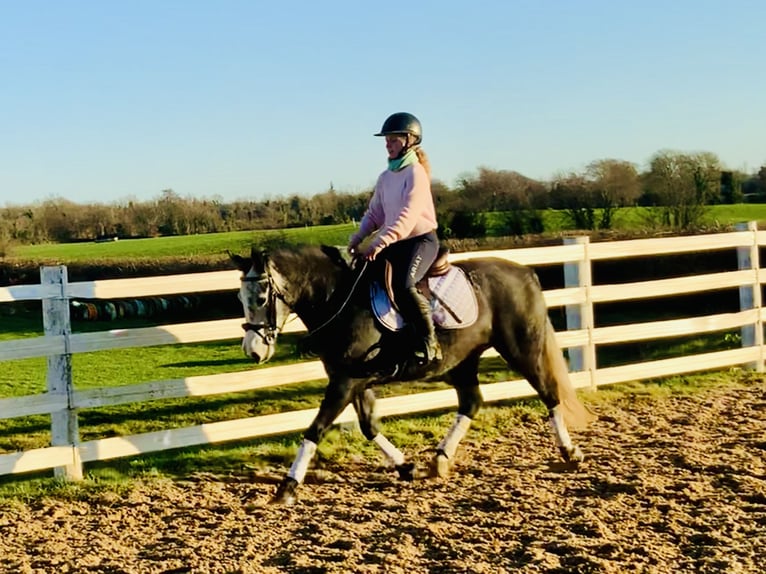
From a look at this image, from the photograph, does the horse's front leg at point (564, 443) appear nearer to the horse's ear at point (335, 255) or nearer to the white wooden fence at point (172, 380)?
the white wooden fence at point (172, 380)

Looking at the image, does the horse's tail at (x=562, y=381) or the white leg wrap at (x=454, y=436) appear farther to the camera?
the horse's tail at (x=562, y=381)

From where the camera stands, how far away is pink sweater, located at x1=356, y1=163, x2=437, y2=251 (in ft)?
17.9

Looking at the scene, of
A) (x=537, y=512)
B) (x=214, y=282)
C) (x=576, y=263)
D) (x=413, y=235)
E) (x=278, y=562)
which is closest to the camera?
(x=278, y=562)

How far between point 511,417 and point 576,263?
6.13 feet

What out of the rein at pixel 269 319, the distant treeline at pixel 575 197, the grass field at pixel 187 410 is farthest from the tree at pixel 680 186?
the rein at pixel 269 319

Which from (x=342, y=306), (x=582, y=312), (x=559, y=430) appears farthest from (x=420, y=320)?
(x=582, y=312)

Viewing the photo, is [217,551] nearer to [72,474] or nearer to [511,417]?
[72,474]

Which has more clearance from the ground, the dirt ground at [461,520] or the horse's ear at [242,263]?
the horse's ear at [242,263]

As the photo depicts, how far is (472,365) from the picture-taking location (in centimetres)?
641

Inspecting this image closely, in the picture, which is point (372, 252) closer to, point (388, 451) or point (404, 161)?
point (404, 161)

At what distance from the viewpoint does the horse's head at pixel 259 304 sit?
5.18 m

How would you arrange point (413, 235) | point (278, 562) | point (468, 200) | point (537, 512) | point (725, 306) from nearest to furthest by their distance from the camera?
1. point (278, 562)
2. point (537, 512)
3. point (413, 235)
4. point (725, 306)
5. point (468, 200)

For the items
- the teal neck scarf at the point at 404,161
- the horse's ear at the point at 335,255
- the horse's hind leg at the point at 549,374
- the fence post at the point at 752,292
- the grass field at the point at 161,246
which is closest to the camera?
the teal neck scarf at the point at 404,161

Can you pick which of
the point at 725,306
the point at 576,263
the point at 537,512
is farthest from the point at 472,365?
the point at 725,306
